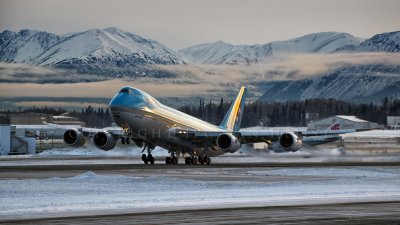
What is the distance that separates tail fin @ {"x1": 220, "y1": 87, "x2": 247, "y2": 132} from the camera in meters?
95.2

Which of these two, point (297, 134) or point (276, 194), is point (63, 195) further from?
point (297, 134)

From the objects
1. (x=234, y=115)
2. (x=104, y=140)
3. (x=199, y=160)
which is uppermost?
(x=234, y=115)

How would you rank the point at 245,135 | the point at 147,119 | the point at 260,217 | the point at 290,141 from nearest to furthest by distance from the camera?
the point at 260,217 → the point at 147,119 → the point at 290,141 → the point at 245,135

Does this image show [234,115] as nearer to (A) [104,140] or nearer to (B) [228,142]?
(B) [228,142]

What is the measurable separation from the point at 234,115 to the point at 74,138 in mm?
21894

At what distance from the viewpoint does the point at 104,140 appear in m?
82.3

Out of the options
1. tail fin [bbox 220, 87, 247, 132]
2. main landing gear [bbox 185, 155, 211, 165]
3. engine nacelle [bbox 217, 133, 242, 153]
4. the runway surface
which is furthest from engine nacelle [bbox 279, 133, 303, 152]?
the runway surface

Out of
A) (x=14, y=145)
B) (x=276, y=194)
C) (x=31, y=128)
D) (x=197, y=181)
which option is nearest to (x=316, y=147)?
(x=14, y=145)

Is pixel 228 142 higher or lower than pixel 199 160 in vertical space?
higher

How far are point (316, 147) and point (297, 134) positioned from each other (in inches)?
830

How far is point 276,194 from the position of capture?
1607 inches

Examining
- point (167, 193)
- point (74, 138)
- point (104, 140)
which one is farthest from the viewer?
point (74, 138)

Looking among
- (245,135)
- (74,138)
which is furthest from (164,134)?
(74,138)

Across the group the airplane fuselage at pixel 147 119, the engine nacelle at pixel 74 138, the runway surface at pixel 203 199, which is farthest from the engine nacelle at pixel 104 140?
the runway surface at pixel 203 199
